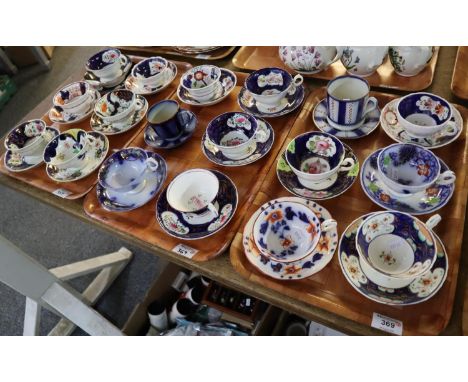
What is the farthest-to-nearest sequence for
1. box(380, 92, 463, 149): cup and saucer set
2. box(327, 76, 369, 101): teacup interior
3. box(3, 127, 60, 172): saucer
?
box(3, 127, 60, 172): saucer < box(327, 76, 369, 101): teacup interior < box(380, 92, 463, 149): cup and saucer set

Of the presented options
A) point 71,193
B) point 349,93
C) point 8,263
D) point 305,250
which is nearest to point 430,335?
point 305,250

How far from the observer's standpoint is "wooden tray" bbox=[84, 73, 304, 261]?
828 mm

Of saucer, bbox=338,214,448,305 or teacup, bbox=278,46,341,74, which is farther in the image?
teacup, bbox=278,46,341,74

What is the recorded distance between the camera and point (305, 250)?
0.76m

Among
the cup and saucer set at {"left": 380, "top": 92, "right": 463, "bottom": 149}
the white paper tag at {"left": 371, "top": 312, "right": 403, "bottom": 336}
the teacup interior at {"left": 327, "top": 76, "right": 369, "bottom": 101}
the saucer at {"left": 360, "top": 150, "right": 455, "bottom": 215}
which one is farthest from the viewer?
the teacup interior at {"left": 327, "top": 76, "right": 369, "bottom": 101}

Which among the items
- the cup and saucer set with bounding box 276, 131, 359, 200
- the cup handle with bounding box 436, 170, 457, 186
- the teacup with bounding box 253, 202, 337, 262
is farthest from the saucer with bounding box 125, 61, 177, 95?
the cup handle with bounding box 436, 170, 457, 186

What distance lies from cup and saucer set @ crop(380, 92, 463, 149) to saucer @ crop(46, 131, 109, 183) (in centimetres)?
77

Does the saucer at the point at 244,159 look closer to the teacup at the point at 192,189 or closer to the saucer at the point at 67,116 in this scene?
the teacup at the point at 192,189

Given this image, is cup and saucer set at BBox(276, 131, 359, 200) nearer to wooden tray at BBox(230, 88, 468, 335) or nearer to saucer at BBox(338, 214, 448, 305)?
wooden tray at BBox(230, 88, 468, 335)

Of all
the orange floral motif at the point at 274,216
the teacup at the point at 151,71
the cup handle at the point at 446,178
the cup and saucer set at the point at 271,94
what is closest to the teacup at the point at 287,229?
the orange floral motif at the point at 274,216

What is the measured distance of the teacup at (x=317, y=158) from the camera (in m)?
0.83

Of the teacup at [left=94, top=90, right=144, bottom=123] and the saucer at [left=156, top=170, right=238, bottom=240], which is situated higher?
the teacup at [left=94, top=90, right=144, bottom=123]

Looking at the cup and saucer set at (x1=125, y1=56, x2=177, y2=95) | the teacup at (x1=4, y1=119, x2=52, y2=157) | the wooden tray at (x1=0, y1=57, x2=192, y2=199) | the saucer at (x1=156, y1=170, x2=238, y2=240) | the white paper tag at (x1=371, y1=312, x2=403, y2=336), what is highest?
the teacup at (x1=4, y1=119, x2=52, y2=157)

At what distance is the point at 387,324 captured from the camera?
0.65 meters
